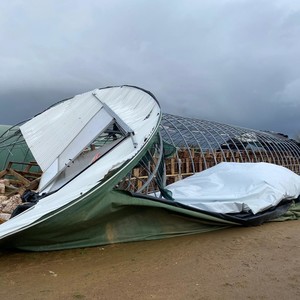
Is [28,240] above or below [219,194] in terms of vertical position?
below

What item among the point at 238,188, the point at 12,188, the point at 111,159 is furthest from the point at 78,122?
the point at 238,188

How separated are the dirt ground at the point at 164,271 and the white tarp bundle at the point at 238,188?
1.09 meters

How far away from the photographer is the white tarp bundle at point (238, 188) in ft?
23.1

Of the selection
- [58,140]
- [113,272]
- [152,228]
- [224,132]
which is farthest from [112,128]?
[224,132]

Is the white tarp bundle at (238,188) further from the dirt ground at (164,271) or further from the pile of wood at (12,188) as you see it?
the pile of wood at (12,188)

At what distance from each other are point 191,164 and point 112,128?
6183 millimetres

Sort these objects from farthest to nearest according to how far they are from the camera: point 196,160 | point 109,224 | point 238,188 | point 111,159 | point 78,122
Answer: point 196,160
point 78,122
point 238,188
point 111,159
point 109,224

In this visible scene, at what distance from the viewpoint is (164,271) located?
4.36m

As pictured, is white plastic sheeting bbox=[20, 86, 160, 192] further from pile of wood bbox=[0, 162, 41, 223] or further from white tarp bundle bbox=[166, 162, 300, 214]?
white tarp bundle bbox=[166, 162, 300, 214]

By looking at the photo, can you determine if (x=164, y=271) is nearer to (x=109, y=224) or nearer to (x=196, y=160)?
(x=109, y=224)

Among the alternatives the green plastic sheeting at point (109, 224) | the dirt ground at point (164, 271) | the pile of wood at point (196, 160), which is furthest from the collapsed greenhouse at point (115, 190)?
the dirt ground at point (164, 271)

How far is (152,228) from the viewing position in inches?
231

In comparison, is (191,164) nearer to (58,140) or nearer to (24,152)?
(58,140)

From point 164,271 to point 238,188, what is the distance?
13.5ft
